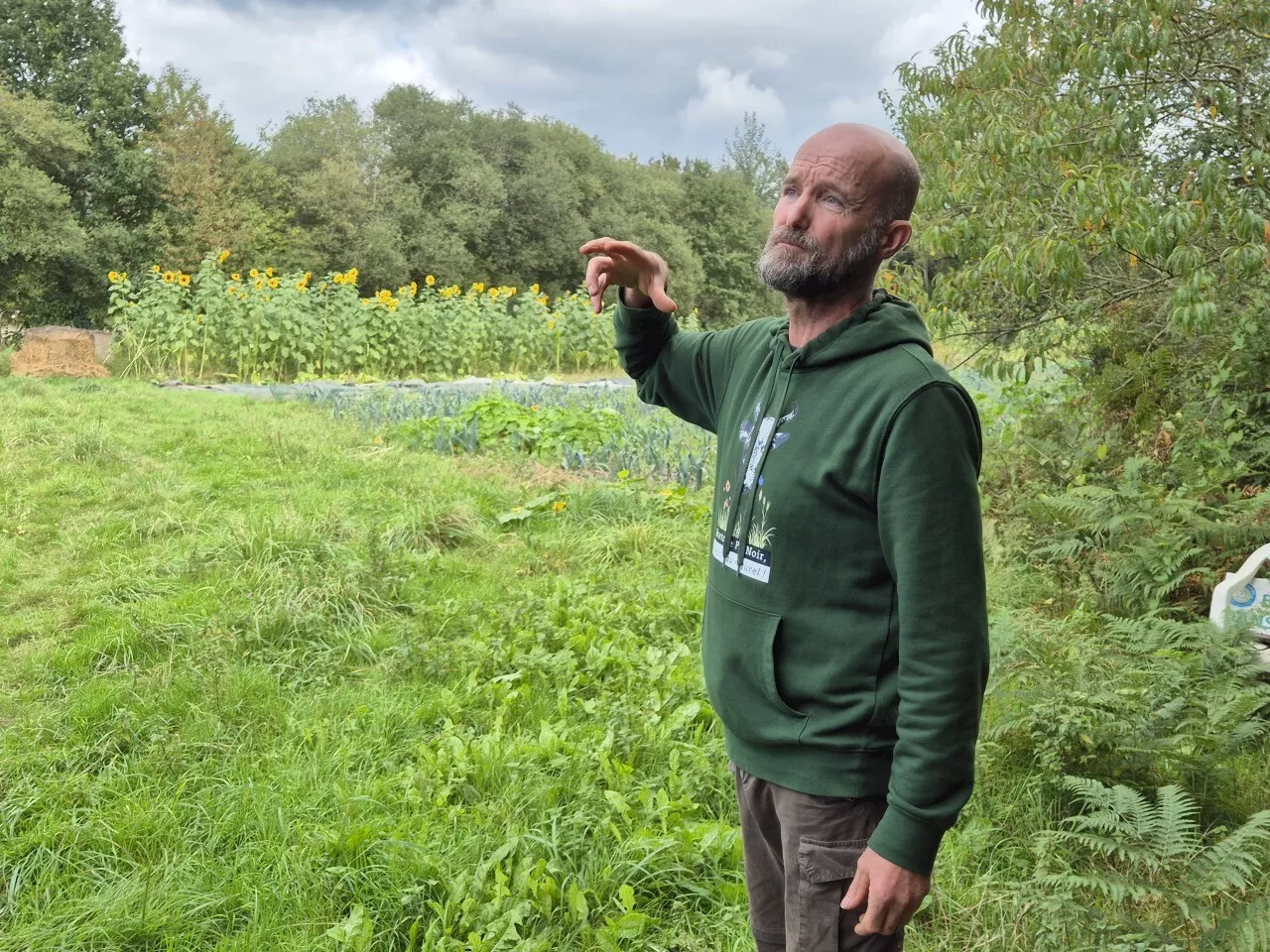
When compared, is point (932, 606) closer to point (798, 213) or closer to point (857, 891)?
point (857, 891)

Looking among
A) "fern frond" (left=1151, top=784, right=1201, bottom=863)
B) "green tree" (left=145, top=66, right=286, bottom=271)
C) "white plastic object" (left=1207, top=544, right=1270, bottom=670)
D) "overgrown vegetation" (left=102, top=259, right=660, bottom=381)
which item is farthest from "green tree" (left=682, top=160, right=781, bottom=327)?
"fern frond" (left=1151, top=784, right=1201, bottom=863)

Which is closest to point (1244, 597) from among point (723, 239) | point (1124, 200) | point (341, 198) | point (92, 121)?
point (1124, 200)

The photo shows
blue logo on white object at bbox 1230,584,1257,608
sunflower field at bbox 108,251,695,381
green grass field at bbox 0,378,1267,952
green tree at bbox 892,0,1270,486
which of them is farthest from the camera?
sunflower field at bbox 108,251,695,381

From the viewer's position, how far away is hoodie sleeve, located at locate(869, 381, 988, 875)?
53.8 inches

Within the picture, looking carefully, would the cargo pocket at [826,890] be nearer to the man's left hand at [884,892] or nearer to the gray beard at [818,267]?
the man's left hand at [884,892]

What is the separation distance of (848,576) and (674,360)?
80 cm

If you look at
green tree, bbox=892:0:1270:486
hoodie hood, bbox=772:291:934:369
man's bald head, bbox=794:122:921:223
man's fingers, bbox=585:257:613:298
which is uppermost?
green tree, bbox=892:0:1270:486

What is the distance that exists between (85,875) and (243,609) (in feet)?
5.44

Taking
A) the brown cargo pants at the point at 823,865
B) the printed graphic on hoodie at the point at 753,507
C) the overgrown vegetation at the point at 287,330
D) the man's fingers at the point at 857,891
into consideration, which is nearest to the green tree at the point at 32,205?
the overgrown vegetation at the point at 287,330

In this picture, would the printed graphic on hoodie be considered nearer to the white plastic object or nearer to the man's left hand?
the man's left hand

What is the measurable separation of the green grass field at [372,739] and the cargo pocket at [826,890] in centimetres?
95

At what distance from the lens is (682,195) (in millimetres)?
33250

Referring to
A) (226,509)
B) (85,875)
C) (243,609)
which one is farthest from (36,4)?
→ (85,875)

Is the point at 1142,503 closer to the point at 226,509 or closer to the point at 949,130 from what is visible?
the point at 949,130
